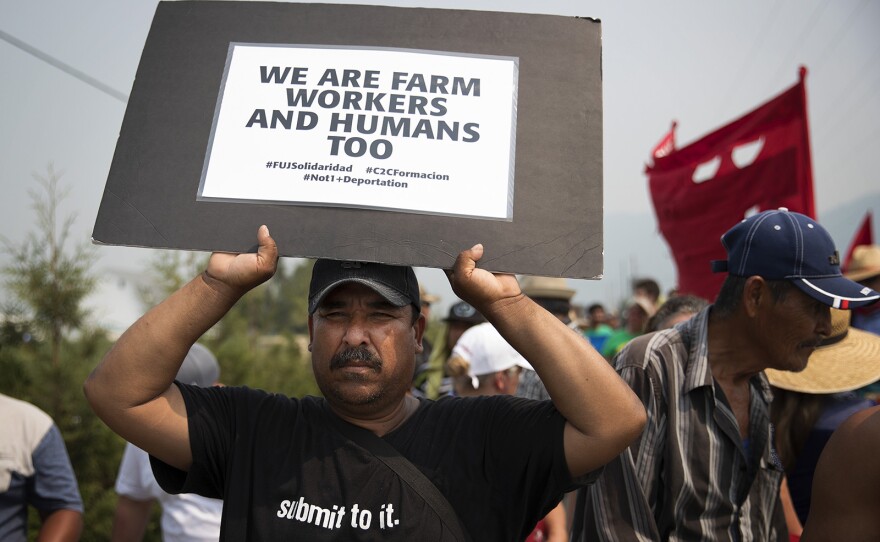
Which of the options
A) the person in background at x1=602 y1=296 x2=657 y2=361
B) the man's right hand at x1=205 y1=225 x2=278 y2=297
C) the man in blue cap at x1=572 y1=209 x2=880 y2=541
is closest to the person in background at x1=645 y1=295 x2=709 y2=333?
the man in blue cap at x1=572 y1=209 x2=880 y2=541

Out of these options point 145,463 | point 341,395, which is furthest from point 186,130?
point 145,463

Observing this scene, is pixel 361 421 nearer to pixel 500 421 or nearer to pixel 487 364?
pixel 500 421

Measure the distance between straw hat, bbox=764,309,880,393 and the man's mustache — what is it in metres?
1.72

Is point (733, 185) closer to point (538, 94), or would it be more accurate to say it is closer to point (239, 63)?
point (538, 94)

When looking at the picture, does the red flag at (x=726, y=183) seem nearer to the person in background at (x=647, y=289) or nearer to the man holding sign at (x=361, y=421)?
the person in background at (x=647, y=289)

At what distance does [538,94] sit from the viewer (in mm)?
1972

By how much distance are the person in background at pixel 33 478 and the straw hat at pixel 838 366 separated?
2.95m

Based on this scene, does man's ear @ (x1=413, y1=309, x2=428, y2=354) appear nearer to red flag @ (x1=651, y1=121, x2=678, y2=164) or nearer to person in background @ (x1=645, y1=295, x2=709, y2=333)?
person in background @ (x1=645, y1=295, x2=709, y2=333)

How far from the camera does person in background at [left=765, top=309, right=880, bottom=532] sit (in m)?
2.87

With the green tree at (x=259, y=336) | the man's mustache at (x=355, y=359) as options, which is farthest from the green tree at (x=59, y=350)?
the man's mustache at (x=355, y=359)

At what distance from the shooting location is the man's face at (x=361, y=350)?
2.00 metres

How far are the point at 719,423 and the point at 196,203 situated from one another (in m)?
1.70

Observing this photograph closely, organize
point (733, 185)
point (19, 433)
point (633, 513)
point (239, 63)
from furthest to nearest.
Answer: point (733, 185) < point (19, 433) < point (633, 513) < point (239, 63)

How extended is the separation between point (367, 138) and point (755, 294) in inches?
56.0
